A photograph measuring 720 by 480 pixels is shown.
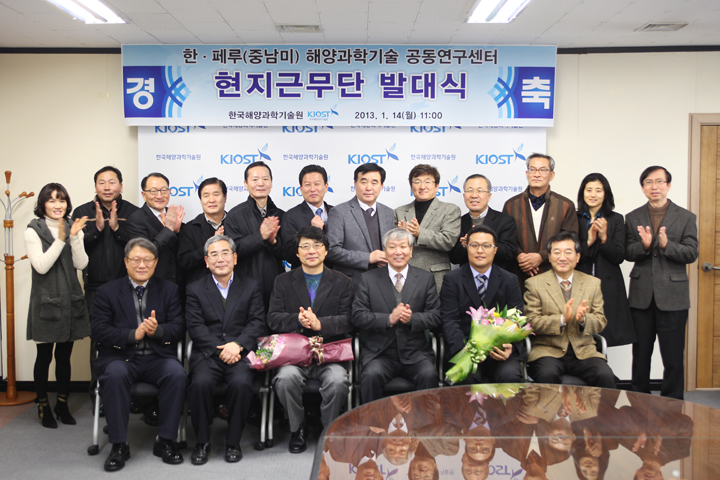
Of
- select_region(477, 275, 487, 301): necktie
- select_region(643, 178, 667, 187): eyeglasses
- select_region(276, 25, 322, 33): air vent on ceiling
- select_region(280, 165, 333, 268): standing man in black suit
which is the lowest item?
select_region(477, 275, 487, 301): necktie

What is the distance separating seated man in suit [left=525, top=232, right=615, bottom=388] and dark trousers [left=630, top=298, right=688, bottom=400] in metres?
0.68

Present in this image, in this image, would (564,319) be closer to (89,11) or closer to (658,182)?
(658,182)

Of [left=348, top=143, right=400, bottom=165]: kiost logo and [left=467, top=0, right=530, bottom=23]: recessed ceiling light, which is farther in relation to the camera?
[left=348, top=143, right=400, bottom=165]: kiost logo

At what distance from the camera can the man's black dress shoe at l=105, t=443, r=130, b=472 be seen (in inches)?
125

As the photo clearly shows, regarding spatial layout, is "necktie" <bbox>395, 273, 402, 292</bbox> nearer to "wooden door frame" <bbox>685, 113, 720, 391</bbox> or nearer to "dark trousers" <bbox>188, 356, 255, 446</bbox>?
"dark trousers" <bbox>188, 356, 255, 446</bbox>

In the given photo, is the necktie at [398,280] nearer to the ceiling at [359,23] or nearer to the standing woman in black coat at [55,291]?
the ceiling at [359,23]

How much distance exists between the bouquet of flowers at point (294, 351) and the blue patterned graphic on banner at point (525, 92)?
2.60 m

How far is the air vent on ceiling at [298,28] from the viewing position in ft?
13.9

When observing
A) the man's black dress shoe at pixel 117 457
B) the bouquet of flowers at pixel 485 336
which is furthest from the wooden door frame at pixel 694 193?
the man's black dress shoe at pixel 117 457

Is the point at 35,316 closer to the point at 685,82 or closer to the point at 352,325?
the point at 352,325

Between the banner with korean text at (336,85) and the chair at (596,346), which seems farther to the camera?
the banner with korean text at (336,85)

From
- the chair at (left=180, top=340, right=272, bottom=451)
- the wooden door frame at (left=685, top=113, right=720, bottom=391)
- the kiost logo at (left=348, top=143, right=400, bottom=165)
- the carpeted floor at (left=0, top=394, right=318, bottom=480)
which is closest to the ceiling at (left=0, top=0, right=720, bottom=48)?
the wooden door frame at (left=685, top=113, right=720, bottom=391)

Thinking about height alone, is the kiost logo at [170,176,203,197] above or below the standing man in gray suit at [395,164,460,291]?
above

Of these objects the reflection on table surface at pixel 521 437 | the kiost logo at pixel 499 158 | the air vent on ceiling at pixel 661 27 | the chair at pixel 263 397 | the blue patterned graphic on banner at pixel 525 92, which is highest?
the air vent on ceiling at pixel 661 27
